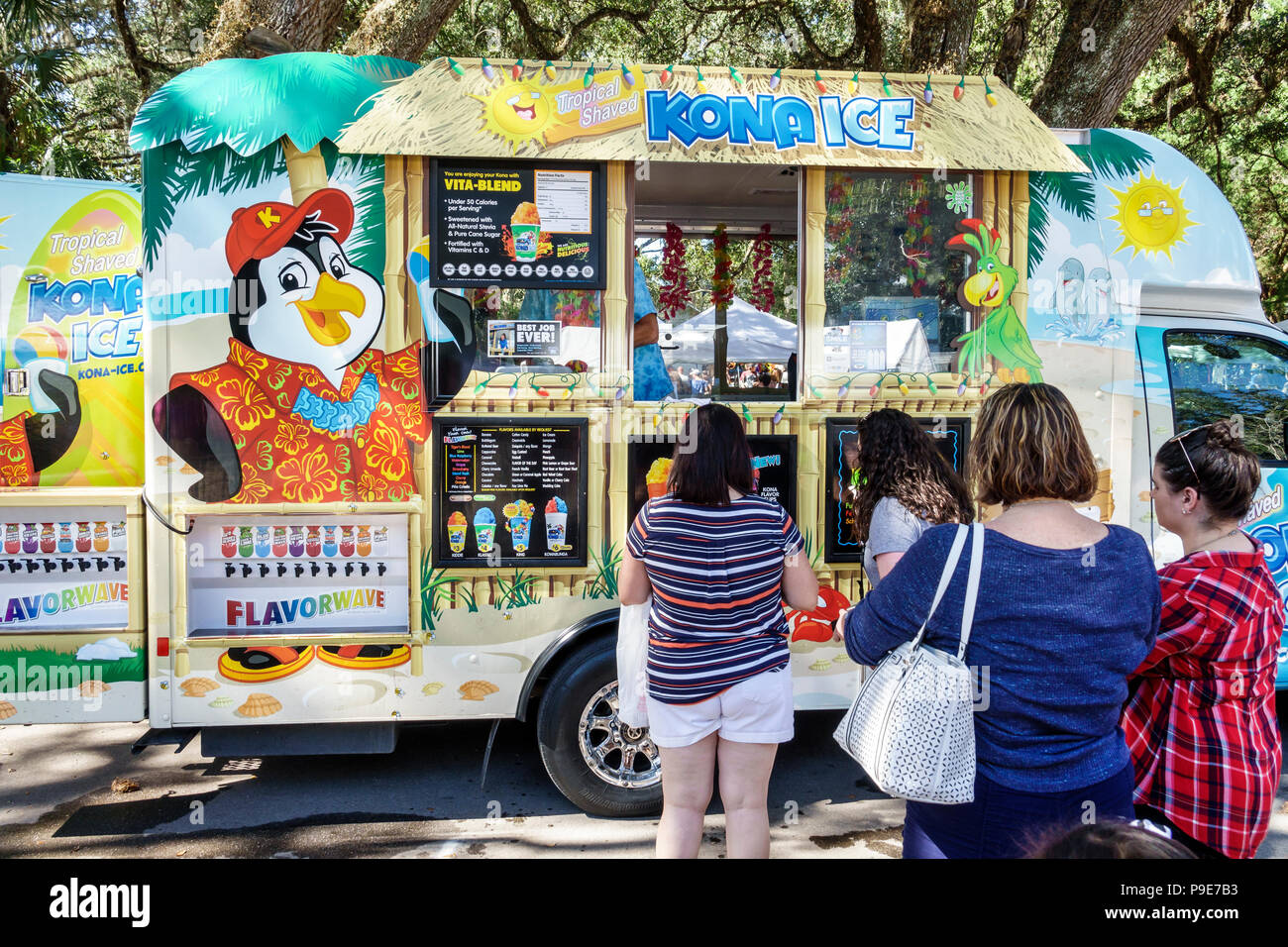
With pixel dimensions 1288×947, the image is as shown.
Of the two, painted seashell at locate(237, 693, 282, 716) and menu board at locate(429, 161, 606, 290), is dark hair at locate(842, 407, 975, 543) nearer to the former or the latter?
menu board at locate(429, 161, 606, 290)

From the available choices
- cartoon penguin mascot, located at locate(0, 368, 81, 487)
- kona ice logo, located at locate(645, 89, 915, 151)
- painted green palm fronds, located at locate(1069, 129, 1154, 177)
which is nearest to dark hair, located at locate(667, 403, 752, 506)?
kona ice logo, located at locate(645, 89, 915, 151)

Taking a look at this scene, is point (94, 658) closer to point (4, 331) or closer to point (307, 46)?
point (4, 331)

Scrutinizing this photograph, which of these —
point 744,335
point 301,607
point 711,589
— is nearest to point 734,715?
point 711,589

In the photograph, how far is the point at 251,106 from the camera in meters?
3.71

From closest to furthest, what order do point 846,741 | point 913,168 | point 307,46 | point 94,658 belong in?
point 846,741, point 94,658, point 913,168, point 307,46

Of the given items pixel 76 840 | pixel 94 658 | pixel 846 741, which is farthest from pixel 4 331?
pixel 846 741

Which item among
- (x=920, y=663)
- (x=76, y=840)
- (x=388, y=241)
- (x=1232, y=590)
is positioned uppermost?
(x=388, y=241)

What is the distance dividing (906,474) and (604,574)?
56.8 inches

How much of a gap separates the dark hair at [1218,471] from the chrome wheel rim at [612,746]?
2.40 meters

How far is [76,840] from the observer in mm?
3975

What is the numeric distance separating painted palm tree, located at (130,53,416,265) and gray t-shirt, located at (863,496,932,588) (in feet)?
8.00

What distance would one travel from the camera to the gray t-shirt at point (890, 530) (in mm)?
2982

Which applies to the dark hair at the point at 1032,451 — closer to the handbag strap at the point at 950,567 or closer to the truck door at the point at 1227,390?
the handbag strap at the point at 950,567

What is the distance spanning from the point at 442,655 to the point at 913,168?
2949mm
